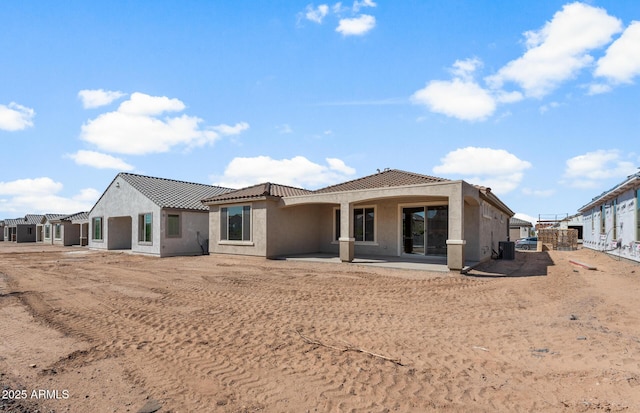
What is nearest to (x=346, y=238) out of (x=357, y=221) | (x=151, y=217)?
(x=357, y=221)

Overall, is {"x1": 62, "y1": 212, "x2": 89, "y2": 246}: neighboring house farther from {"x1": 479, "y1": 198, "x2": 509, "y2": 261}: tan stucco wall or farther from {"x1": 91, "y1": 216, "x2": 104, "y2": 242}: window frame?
{"x1": 479, "y1": 198, "x2": 509, "y2": 261}: tan stucco wall

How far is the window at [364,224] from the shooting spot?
18.4m

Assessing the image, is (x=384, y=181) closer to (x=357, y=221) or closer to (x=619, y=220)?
(x=357, y=221)

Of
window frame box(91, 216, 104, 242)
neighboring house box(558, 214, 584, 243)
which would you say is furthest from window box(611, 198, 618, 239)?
window frame box(91, 216, 104, 242)

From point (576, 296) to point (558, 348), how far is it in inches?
197

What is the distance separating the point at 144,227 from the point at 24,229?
39036mm

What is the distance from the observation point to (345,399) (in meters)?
3.83

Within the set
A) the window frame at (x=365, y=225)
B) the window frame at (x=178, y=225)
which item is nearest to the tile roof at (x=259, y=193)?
the window frame at (x=178, y=225)

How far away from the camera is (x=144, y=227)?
898 inches

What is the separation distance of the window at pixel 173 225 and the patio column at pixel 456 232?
16188 mm

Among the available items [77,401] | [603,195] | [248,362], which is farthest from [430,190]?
[603,195]

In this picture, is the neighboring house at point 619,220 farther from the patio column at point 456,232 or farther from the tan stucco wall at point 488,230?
the patio column at point 456,232

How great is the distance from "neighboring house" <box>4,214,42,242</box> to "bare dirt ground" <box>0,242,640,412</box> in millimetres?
49567

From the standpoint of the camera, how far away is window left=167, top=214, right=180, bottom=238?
→ 21.7 m
